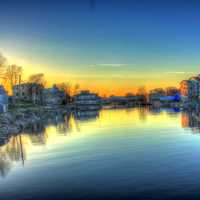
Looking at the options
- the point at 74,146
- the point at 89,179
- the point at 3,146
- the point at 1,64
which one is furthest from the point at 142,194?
the point at 1,64

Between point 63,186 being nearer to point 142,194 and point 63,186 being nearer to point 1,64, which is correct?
point 142,194

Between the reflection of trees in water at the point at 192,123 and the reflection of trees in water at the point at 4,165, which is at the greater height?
the reflection of trees in water at the point at 4,165

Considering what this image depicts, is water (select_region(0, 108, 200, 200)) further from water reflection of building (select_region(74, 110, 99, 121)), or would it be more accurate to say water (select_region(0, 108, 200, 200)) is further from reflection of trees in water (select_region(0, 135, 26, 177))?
water reflection of building (select_region(74, 110, 99, 121))

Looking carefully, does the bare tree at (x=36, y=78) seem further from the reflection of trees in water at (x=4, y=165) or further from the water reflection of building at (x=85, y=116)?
the reflection of trees in water at (x=4, y=165)

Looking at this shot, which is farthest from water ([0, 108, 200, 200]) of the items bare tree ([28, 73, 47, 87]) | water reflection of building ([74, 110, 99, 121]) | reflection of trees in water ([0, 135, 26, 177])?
bare tree ([28, 73, 47, 87])

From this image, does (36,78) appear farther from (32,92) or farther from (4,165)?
(4,165)

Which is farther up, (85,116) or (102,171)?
(102,171)

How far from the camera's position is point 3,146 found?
4166 centimetres

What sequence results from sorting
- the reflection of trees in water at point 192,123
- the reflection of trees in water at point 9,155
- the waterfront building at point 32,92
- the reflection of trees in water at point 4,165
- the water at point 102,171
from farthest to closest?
the waterfront building at point 32,92 → the reflection of trees in water at point 192,123 → the reflection of trees in water at point 9,155 → the reflection of trees in water at point 4,165 → the water at point 102,171

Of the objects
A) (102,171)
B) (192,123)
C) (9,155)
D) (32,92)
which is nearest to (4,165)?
(9,155)

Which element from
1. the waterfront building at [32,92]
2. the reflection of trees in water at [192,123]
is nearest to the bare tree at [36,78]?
the waterfront building at [32,92]

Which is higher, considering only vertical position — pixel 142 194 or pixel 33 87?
pixel 33 87

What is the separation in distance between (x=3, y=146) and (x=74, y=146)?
1034cm

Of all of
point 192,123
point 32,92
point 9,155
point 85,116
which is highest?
point 32,92
